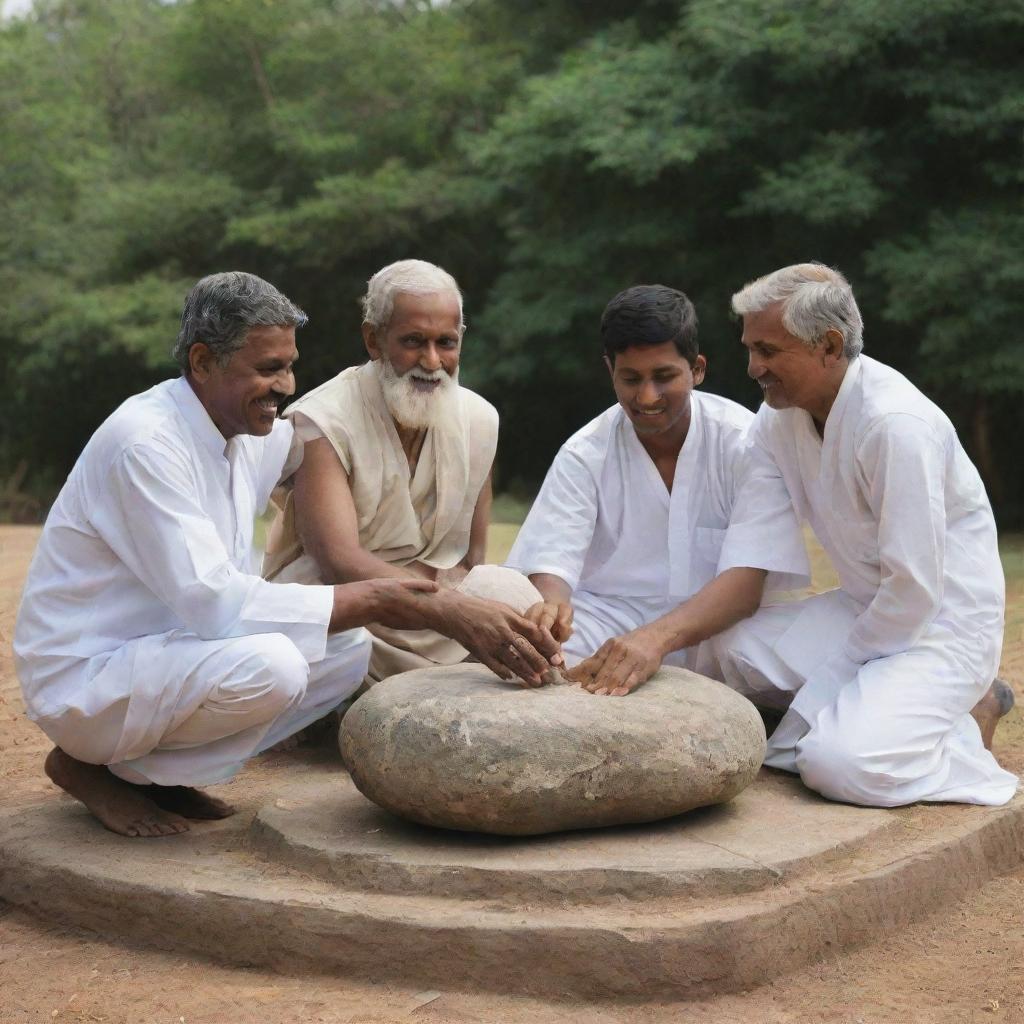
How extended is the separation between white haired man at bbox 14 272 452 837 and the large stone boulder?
32 cm

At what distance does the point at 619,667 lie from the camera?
3941mm

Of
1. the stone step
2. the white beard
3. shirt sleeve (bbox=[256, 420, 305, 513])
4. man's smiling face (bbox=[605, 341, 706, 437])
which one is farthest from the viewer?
the white beard

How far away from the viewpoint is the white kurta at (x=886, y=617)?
4105 millimetres

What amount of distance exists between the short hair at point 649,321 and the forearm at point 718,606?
0.75 meters

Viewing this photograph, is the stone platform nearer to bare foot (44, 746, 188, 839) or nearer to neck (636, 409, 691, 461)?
bare foot (44, 746, 188, 839)

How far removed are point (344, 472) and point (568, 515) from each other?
2.62ft

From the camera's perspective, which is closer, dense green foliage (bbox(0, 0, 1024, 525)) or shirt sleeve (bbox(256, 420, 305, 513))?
shirt sleeve (bbox(256, 420, 305, 513))

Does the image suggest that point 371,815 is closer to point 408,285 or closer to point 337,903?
point 337,903

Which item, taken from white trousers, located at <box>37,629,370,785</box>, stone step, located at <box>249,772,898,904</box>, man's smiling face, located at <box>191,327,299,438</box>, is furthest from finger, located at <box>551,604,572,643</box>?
man's smiling face, located at <box>191,327,299,438</box>

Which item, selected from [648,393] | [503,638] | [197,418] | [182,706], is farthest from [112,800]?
[648,393]

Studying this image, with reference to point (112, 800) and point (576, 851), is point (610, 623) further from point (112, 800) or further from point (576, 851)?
point (112, 800)

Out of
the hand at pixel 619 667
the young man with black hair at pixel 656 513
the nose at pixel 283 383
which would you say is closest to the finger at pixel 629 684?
the hand at pixel 619 667

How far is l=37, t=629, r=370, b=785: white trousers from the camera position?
376 centimetres

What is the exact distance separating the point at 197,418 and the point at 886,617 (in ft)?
6.88
